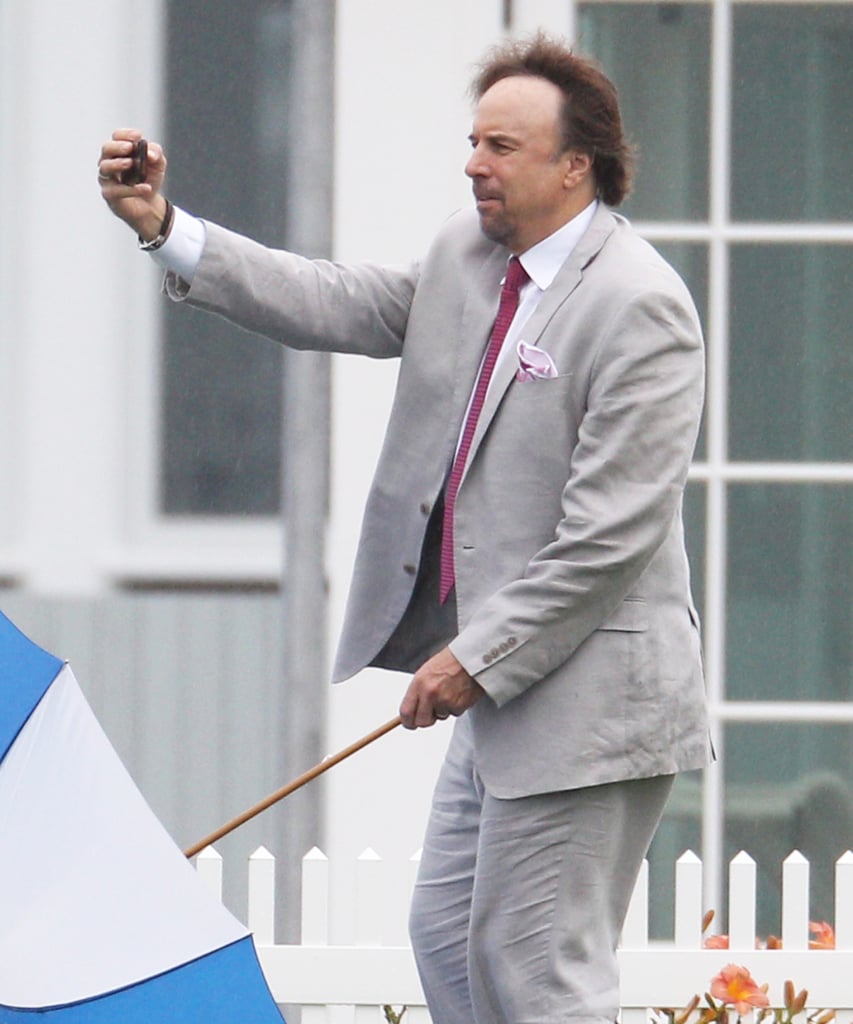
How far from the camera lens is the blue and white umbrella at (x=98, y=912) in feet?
6.93

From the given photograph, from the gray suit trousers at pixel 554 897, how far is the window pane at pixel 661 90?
1.76 meters

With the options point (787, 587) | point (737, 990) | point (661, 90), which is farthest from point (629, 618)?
point (661, 90)

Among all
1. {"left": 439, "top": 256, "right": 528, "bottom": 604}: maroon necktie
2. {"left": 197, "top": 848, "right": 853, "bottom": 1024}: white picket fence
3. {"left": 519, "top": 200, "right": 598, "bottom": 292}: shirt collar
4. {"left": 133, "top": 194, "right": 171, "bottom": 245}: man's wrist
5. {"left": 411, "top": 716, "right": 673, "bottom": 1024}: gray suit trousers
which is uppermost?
{"left": 133, "top": 194, "right": 171, "bottom": 245}: man's wrist

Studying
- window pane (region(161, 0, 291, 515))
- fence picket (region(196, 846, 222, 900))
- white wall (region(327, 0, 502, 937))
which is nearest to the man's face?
white wall (region(327, 0, 502, 937))

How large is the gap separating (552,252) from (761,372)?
1.59 m

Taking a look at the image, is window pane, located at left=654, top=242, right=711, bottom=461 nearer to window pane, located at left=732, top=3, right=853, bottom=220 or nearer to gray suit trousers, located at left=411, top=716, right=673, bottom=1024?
window pane, located at left=732, top=3, right=853, bottom=220

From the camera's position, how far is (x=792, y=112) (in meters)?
4.05

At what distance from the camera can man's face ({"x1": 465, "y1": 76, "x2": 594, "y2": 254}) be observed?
2.50 meters

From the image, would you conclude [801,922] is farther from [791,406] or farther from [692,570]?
[791,406]

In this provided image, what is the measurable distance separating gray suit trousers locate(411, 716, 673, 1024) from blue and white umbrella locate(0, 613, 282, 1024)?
0.39 m

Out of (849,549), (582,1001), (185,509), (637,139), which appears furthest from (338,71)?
(582,1001)

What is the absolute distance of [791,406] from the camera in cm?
405

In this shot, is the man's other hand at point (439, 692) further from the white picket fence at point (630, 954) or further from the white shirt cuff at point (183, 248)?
the white picket fence at point (630, 954)

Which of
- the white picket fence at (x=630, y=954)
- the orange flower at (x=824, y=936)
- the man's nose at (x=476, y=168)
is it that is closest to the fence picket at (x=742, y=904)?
the white picket fence at (x=630, y=954)
